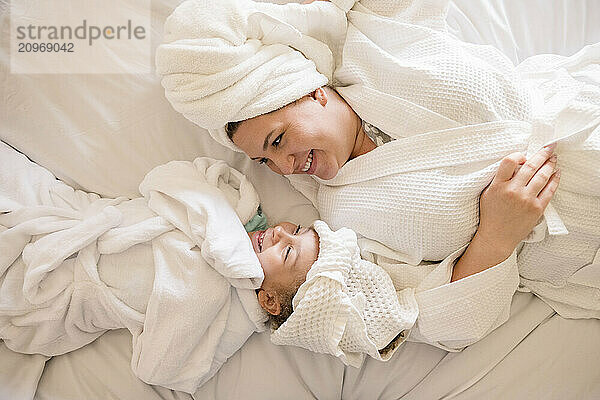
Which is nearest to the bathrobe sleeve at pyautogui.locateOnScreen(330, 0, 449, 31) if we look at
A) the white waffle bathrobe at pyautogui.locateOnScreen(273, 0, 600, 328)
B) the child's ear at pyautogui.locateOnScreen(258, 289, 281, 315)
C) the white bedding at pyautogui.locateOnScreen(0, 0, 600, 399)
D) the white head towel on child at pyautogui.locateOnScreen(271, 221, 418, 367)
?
the white waffle bathrobe at pyautogui.locateOnScreen(273, 0, 600, 328)

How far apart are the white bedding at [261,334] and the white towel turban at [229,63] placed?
0.73 ft

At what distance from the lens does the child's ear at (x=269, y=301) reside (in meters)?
1.28

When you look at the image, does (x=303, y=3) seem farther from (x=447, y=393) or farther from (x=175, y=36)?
(x=447, y=393)

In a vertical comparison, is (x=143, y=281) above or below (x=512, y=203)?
below

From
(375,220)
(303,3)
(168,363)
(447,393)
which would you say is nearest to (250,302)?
(168,363)

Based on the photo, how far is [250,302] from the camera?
1.28 m

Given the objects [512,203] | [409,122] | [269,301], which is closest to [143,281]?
[269,301]

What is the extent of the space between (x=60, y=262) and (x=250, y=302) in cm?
38

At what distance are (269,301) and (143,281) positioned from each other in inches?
10.0

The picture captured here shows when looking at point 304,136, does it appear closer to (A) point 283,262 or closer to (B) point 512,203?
(A) point 283,262

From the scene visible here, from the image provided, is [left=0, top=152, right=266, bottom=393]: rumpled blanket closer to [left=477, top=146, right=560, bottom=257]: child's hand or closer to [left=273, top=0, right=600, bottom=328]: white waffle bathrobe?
[left=273, top=0, right=600, bottom=328]: white waffle bathrobe

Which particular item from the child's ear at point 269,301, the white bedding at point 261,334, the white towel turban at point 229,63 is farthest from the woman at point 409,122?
the child's ear at point 269,301

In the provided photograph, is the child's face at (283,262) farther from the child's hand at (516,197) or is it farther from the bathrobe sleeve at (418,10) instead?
the bathrobe sleeve at (418,10)

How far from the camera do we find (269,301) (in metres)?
1.29
